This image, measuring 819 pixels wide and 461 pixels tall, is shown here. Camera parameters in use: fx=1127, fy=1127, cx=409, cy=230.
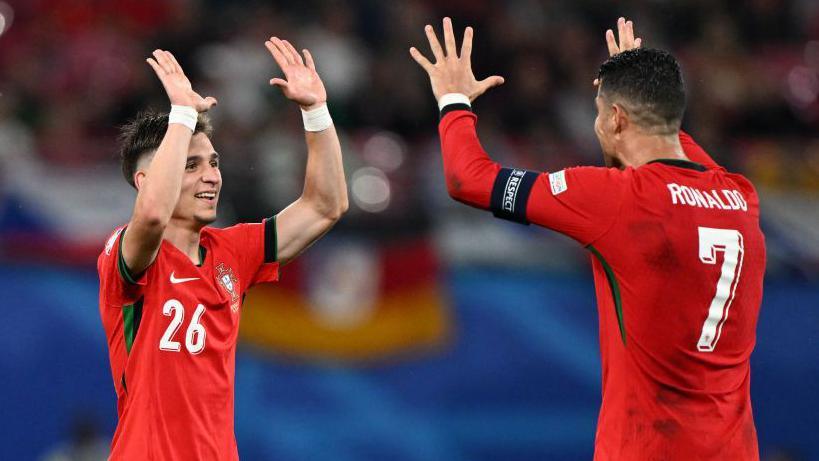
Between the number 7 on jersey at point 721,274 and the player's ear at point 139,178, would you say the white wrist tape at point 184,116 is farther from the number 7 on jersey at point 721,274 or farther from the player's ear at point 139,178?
the number 7 on jersey at point 721,274

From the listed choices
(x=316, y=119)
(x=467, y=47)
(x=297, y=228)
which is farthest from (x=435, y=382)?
(x=467, y=47)

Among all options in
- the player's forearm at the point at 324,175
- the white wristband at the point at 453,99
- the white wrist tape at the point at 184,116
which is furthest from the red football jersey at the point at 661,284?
the white wrist tape at the point at 184,116

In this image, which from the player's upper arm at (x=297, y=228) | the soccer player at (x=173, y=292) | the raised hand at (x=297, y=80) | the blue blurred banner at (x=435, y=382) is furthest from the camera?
the blue blurred banner at (x=435, y=382)

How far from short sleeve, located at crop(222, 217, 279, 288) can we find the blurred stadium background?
3761 mm

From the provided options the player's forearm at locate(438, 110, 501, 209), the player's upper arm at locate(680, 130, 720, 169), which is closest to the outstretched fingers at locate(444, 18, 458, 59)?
the player's forearm at locate(438, 110, 501, 209)

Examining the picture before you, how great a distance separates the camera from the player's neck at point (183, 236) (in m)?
4.96

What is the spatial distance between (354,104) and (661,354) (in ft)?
22.0

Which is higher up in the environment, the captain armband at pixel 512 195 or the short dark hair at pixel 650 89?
the short dark hair at pixel 650 89

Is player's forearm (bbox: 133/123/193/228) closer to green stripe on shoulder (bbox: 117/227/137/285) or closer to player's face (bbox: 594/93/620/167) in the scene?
green stripe on shoulder (bbox: 117/227/137/285)

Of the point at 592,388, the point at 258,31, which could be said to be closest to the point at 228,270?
the point at 592,388

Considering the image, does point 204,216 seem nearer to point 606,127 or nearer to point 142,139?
point 142,139

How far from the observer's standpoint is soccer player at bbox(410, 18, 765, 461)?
4.30m

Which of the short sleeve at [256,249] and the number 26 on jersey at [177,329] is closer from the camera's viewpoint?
the number 26 on jersey at [177,329]

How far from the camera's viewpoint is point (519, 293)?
9633mm
